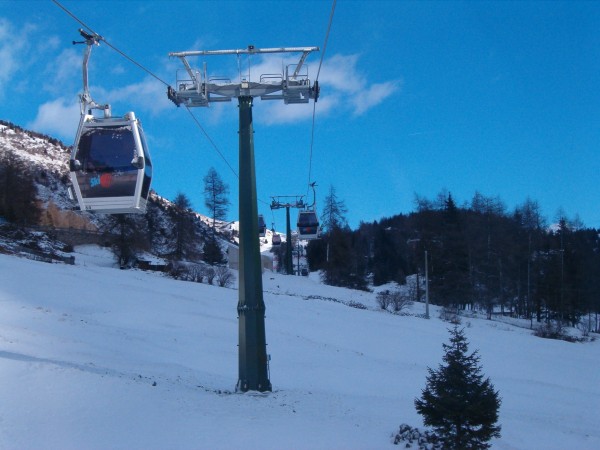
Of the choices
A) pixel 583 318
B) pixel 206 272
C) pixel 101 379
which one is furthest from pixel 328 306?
pixel 583 318

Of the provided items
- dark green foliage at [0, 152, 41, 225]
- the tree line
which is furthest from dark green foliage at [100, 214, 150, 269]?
the tree line

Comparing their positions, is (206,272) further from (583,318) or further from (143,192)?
(583,318)

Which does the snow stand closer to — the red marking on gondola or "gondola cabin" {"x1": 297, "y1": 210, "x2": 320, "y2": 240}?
the red marking on gondola

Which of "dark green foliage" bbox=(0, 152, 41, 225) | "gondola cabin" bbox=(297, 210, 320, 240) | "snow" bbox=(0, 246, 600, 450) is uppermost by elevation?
"dark green foliage" bbox=(0, 152, 41, 225)

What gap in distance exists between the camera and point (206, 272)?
144ft

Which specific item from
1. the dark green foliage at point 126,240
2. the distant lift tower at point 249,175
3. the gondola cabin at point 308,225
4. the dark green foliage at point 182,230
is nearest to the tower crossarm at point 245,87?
the distant lift tower at point 249,175

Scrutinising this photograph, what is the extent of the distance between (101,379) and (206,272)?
1285 inches

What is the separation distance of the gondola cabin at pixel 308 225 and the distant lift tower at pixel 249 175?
2411cm

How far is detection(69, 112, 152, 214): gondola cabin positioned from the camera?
8.70 m

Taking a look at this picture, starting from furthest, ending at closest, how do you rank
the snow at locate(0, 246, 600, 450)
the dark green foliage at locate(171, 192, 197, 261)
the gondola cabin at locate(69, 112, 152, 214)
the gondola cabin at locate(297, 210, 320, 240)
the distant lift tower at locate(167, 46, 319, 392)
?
the dark green foliage at locate(171, 192, 197, 261) → the gondola cabin at locate(297, 210, 320, 240) → the distant lift tower at locate(167, 46, 319, 392) → the snow at locate(0, 246, 600, 450) → the gondola cabin at locate(69, 112, 152, 214)

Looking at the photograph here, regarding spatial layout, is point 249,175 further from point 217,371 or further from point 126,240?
point 126,240

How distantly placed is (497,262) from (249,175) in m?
48.9

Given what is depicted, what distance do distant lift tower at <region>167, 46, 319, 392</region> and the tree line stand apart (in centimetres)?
4065

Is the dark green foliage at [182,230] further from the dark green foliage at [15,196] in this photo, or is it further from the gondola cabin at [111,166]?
the gondola cabin at [111,166]
